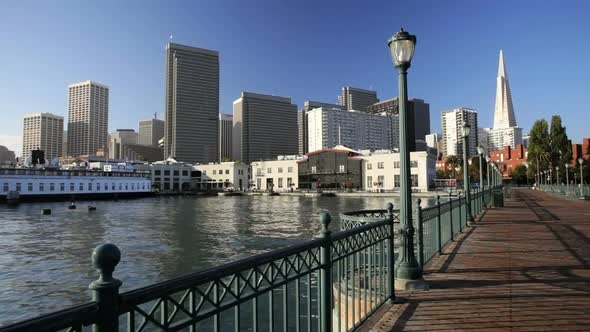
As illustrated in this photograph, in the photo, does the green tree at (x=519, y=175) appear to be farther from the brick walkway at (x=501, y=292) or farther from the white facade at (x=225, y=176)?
the brick walkway at (x=501, y=292)

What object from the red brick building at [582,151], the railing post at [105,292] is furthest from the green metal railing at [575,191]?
the railing post at [105,292]

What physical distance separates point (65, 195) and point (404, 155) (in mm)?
97708

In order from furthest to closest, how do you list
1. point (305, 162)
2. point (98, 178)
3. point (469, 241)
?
point (305, 162) → point (98, 178) → point (469, 241)

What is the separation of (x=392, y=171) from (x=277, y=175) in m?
41.5

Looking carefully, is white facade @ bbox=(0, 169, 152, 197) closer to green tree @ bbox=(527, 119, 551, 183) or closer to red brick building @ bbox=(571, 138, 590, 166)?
green tree @ bbox=(527, 119, 551, 183)

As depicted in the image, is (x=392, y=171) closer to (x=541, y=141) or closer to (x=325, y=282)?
(x=541, y=141)

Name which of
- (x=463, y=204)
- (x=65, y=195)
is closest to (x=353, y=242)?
(x=463, y=204)

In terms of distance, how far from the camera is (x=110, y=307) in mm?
2070

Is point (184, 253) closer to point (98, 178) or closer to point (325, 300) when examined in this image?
point (325, 300)

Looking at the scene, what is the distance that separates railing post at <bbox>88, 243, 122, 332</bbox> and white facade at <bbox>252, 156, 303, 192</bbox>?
124 m

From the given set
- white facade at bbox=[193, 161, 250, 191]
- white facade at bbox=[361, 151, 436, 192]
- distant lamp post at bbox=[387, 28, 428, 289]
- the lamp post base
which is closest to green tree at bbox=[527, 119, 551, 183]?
white facade at bbox=[361, 151, 436, 192]

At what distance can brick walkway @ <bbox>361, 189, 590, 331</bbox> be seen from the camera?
16.3 feet

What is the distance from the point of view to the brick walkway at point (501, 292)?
497 cm

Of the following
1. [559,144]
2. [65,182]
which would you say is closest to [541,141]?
[559,144]
